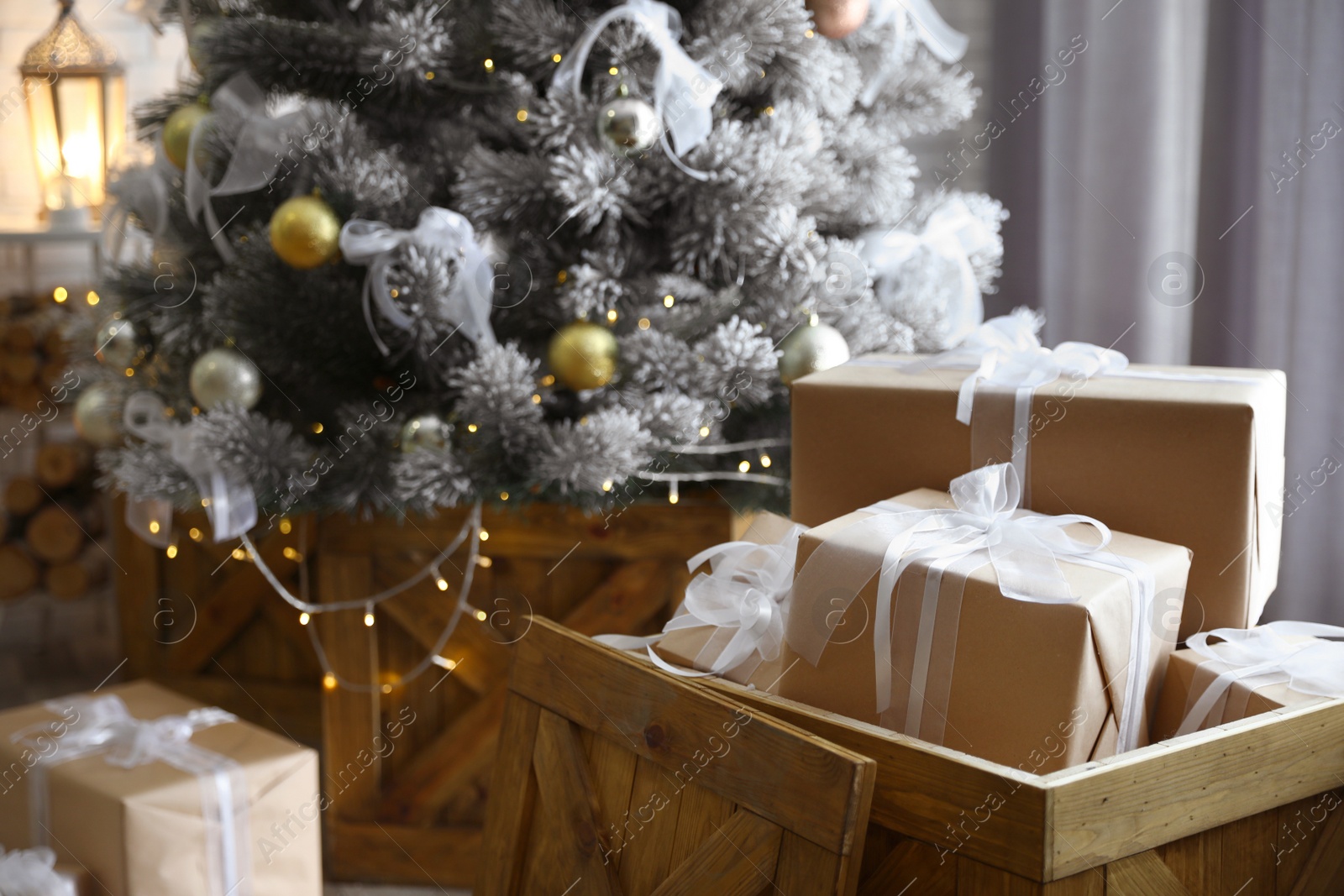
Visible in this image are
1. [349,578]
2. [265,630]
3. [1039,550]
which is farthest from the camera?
[265,630]

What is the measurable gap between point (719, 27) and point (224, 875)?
1.13m

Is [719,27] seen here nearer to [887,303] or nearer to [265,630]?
[887,303]

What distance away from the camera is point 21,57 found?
2.29m

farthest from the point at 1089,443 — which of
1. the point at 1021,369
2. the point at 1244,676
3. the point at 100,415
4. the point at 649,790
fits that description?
the point at 100,415

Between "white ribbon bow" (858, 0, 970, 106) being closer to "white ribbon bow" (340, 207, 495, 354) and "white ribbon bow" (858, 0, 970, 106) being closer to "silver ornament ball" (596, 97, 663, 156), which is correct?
"silver ornament ball" (596, 97, 663, 156)

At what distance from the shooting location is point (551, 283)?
1301 millimetres

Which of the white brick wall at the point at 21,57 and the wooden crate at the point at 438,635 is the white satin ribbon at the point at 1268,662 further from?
the white brick wall at the point at 21,57

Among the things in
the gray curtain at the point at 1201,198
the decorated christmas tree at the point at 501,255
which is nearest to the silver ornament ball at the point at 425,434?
the decorated christmas tree at the point at 501,255

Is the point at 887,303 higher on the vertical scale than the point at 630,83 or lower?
lower

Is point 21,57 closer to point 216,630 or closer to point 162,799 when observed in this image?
point 216,630

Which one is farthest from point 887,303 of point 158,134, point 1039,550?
point 158,134

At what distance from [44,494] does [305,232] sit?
132cm

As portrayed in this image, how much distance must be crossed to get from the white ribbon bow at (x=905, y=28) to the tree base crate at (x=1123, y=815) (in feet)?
3.18

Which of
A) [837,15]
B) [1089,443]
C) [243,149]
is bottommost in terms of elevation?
[1089,443]
